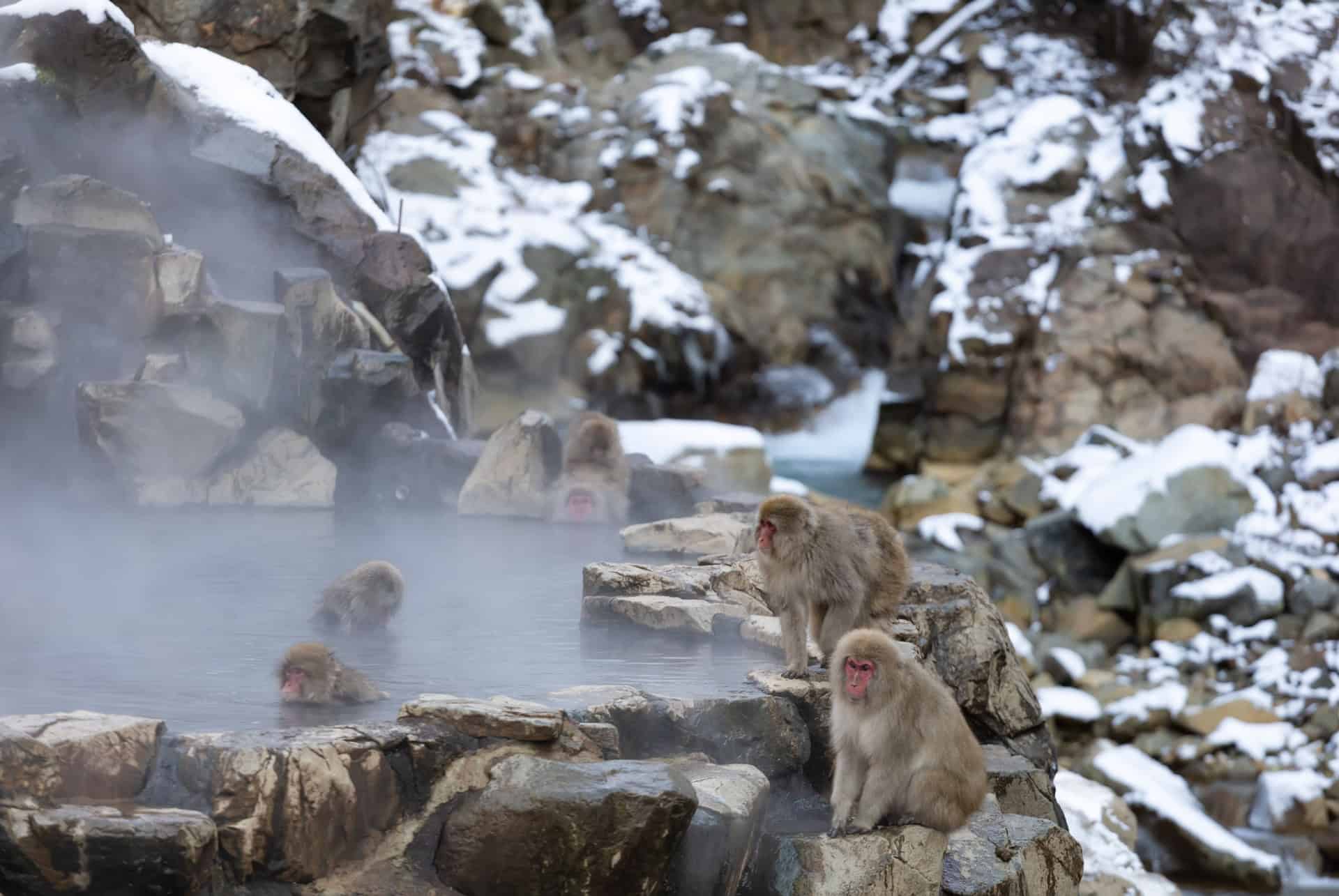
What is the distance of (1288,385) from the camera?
14.0 metres

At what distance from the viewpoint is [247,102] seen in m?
8.27

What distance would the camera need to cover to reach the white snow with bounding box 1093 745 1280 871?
27.3 feet

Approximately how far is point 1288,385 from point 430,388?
372 inches

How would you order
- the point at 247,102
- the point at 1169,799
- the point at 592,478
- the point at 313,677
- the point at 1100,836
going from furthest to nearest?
1. the point at 1169,799
2. the point at 247,102
3. the point at 592,478
4. the point at 1100,836
5. the point at 313,677

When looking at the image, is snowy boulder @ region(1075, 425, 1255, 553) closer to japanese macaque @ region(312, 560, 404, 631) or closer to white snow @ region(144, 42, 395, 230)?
white snow @ region(144, 42, 395, 230)

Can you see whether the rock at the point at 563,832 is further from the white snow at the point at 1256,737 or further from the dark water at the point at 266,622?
the white snow at the point at 1256,737

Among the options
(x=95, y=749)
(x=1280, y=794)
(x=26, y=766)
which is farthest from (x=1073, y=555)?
(x=26, y=766)

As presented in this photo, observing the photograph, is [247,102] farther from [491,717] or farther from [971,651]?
[491,717]

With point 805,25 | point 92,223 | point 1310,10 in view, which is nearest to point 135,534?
point 92,223

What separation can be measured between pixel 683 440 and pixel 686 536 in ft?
11.8

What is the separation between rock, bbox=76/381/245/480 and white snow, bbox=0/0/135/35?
6.59ft

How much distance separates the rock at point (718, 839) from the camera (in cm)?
318

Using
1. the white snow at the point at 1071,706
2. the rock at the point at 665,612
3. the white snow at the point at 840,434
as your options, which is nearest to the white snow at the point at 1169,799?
the white snow at the point at 1071,706

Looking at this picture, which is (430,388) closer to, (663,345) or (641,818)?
(641,818)
